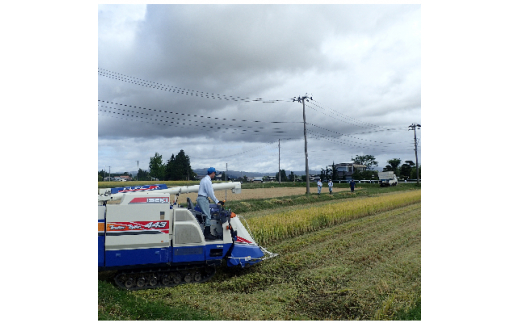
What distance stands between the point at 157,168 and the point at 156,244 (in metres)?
14.4

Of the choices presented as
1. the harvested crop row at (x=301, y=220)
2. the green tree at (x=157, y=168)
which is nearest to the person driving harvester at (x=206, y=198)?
the harvested crop row at (x=301, y=220)

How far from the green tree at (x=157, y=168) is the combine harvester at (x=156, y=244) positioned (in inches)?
497

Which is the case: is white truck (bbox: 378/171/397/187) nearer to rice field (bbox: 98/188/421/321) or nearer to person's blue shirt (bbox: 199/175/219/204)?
rice field (bbox: 98/188/421/321)

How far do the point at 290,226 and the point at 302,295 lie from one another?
19.3 ft

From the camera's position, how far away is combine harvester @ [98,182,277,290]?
6496mm

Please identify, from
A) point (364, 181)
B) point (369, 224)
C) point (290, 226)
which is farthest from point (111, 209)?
point (364, 181)

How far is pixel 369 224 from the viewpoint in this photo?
14305mm

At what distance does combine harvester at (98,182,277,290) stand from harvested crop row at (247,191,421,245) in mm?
3648

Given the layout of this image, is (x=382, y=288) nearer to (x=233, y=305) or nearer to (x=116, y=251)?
(x=233, y=305)

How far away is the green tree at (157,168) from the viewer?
65.7 ft

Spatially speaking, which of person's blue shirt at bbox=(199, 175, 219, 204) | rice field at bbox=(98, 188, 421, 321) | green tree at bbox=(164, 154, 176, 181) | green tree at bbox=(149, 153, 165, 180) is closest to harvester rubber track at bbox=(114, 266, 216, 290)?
rice field at bbox=(98, 188, 421, 321)

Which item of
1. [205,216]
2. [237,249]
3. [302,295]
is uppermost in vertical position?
[205,216]

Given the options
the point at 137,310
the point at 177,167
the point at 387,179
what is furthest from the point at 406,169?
the point at 137,310

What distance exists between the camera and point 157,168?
803 inches
